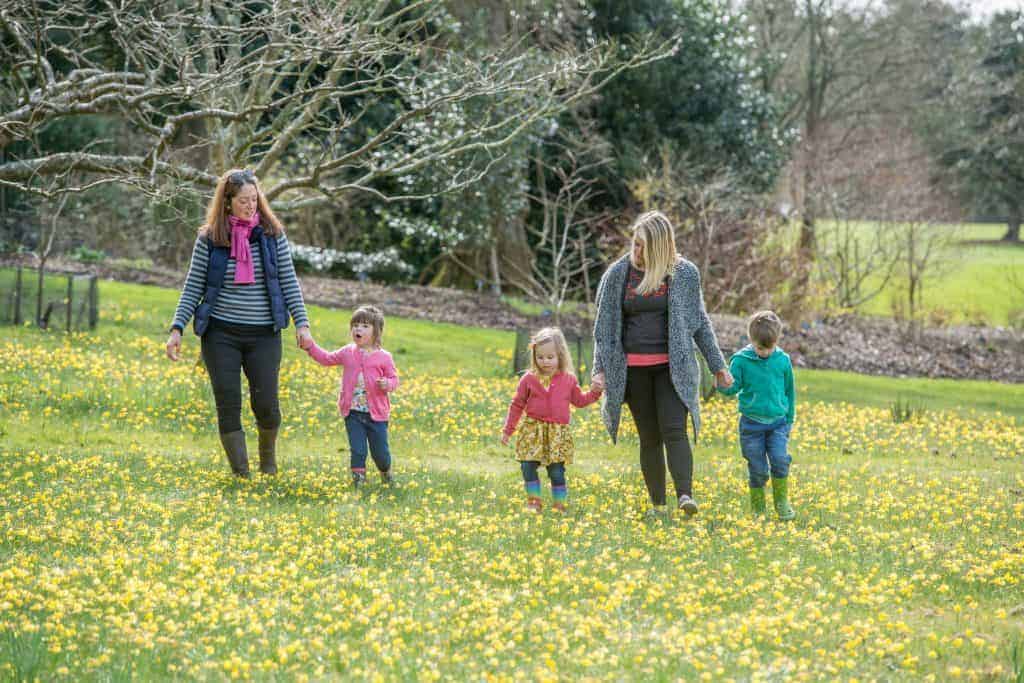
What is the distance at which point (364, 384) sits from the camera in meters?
8.61

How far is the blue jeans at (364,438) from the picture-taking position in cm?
862

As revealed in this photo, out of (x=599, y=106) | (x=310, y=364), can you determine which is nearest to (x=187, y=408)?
(x=310, y=364)

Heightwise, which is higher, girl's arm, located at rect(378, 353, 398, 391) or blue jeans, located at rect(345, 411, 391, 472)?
girl's arm, located at rect(378, 353, 398, 391)

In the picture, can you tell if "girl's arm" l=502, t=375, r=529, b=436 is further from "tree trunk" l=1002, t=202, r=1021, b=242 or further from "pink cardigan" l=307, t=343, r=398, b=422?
"tree trunk" l=1002, t=202, r=1021, b=242

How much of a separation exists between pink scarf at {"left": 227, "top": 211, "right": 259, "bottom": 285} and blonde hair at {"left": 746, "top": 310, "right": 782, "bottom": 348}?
356 centimetres

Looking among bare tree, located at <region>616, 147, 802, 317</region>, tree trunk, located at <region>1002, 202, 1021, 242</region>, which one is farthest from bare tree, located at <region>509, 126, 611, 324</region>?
tree trunk, located at <region>1002, 202, 1021, 242</region>

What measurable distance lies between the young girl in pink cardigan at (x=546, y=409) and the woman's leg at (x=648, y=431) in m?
0.37

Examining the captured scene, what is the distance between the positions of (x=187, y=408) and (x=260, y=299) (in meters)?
4.38

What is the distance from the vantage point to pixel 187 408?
40.0 feet

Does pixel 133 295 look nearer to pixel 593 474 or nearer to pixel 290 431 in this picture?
pixel 290 431

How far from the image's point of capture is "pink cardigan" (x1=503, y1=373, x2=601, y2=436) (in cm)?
798

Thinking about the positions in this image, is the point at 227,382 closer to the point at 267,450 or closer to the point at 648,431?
the point at 267,450

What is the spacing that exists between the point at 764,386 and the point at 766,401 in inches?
4.2

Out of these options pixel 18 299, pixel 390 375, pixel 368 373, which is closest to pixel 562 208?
pixel 18 299
